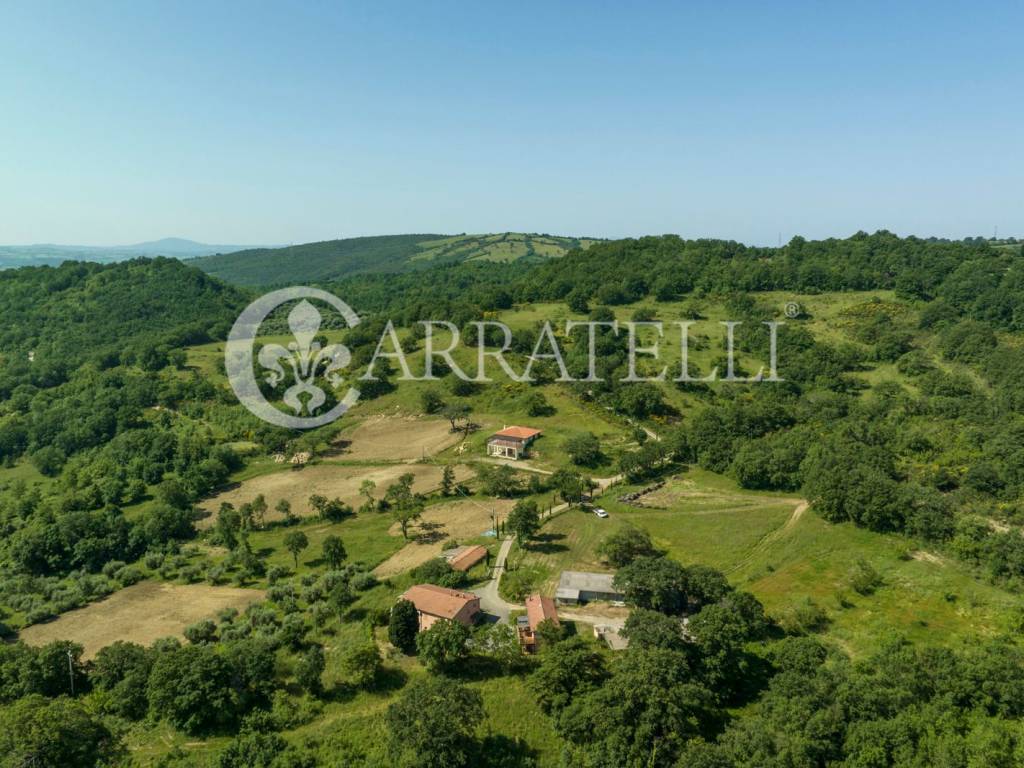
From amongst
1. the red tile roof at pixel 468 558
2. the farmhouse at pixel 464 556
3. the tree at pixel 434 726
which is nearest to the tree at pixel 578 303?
the farmhouse at pixel 464 556

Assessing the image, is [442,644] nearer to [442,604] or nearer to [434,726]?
[442,604]

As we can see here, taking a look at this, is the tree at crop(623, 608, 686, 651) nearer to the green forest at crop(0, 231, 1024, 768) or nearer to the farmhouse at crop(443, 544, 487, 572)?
the green forest at crop(0, 231, 1024, 768)

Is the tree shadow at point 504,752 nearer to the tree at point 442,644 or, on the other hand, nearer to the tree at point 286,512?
the tree at point 442,644

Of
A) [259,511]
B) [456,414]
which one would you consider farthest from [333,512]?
[456,414]

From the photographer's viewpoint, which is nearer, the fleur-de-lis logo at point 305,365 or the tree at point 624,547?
the tree at point 624,547

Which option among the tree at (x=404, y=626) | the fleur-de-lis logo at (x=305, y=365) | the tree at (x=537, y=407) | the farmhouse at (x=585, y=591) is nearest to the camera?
the tree at (x=404, y=626)
